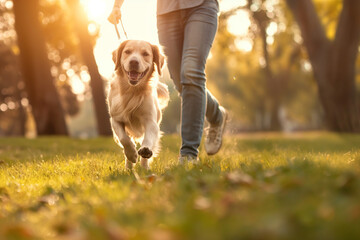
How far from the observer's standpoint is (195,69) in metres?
4.55

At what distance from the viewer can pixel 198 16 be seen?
15.0ft

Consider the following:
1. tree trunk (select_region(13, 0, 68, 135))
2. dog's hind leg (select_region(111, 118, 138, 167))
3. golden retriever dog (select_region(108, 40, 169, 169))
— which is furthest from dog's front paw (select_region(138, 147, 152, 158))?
tree trunk (select_region(13, 0, 68, 135))

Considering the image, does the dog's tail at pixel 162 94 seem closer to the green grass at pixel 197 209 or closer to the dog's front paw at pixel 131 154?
the dog's front paw at pixel 131 154

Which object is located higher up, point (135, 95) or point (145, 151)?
point (135, 95)

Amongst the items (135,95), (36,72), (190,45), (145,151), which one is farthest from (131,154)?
(36,72)

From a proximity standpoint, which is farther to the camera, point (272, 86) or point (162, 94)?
point (272, 86)

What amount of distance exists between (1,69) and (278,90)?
1976cm

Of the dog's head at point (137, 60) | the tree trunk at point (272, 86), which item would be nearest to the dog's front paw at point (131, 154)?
the dog's head at point (137, 60)

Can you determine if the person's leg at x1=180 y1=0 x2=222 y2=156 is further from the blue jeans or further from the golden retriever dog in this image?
the golden retriever dog

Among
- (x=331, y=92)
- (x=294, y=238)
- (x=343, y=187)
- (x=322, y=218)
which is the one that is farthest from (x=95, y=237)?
(x=331, y=92)

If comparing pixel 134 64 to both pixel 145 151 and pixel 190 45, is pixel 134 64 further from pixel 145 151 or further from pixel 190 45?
pixel 145 151

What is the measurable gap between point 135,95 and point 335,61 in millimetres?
11513

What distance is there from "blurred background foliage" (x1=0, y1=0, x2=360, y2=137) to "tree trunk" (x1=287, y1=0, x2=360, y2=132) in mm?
49

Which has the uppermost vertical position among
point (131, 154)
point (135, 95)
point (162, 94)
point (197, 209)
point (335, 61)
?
point (197, 209)
